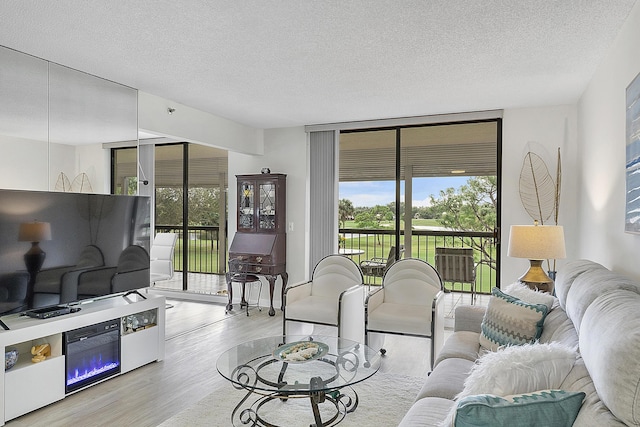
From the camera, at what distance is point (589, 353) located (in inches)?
57.9

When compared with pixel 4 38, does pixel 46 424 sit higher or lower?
lower

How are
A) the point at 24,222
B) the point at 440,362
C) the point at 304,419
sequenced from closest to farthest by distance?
the point at 440,362, the point at 304,419, the point at 24,222

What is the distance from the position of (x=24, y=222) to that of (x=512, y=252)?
379cm

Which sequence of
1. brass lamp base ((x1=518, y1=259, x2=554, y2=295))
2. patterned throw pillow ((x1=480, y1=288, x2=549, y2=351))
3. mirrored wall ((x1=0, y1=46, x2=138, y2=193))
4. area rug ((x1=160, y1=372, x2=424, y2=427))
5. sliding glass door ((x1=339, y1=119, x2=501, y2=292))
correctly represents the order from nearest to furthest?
patterned throw pillow ((x1=480, y1=288, x2=549, y2=351))
area rug ((x1=160, y1=372, x2=424, y2=427))
mirrored wall ((x1=0, y1=46, x2=138, y2=193))
brass lamp base ((x1=518, y1=259, x2=554, y2=295))
sliding glass door ((x1=339, y1=119, x2=501, y2=292))

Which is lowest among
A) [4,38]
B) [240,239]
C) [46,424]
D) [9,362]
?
[46,424]

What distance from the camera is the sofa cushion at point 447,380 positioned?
7.13 ft

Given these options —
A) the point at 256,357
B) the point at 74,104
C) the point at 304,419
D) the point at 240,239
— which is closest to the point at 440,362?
the point at 304,419

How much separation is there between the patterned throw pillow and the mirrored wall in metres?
3.34

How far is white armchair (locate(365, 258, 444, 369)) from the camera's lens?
3662 millimetres

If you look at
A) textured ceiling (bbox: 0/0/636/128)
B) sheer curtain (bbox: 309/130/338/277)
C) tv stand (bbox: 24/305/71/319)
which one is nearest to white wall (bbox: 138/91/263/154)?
textured ceiling (bbox: 0/0/636/128)

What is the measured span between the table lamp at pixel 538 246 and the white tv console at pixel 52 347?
3307mm

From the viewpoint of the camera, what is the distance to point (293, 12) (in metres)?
2.52

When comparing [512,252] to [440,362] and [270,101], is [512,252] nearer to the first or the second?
[440,362]

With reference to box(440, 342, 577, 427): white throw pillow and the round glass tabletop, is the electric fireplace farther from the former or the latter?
box(440, 342, 577, 427): white throw pillow
